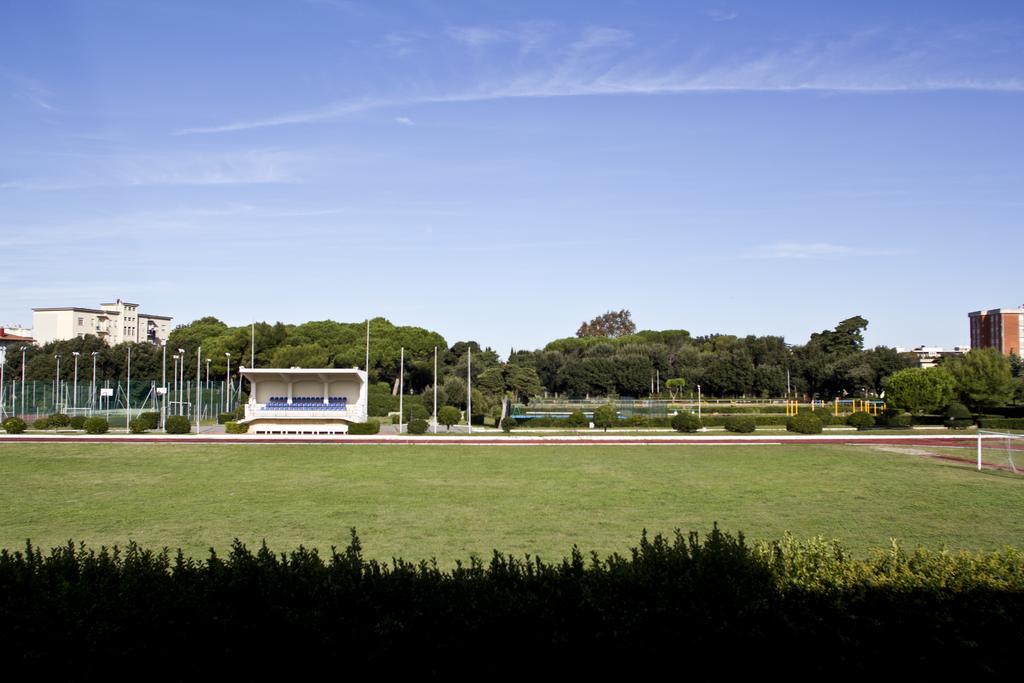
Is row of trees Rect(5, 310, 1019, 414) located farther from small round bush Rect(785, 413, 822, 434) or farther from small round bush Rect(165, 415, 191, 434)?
small round bush Rect(785, 413, 822, 434)

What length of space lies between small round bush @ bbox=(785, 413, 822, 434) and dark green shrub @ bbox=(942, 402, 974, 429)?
1094cm

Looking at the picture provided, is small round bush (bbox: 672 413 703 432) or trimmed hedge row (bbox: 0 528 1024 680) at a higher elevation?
trimmed hedge row (bbox: 0 528 1024 680)

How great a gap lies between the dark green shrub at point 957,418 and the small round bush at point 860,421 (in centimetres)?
416

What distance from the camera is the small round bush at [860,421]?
45.2m

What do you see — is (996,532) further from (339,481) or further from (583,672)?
(339,481)

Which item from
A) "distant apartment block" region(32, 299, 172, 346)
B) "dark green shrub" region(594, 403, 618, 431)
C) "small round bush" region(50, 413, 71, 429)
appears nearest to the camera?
"small round bush" region(50, 413, 71, 429)

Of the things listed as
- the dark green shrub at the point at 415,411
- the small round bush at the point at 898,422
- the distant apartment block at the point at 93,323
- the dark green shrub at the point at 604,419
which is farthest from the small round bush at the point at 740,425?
the distant apartment block at the point at 93,323

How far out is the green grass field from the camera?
12.7 metres

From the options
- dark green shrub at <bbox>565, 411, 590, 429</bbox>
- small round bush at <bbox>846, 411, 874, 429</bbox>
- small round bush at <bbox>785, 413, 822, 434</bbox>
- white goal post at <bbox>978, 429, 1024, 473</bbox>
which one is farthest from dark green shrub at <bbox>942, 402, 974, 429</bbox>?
dark green shrub at <bbox>565, 411, 590, 429</bbox>

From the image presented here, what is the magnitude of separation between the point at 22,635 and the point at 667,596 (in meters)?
3.84

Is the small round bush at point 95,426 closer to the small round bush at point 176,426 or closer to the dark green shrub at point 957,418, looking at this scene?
the small round bush at point 176,426

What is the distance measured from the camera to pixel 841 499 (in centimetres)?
1695

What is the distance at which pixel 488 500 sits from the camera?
16.7 meters

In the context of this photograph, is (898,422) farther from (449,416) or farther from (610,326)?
(610,326)
